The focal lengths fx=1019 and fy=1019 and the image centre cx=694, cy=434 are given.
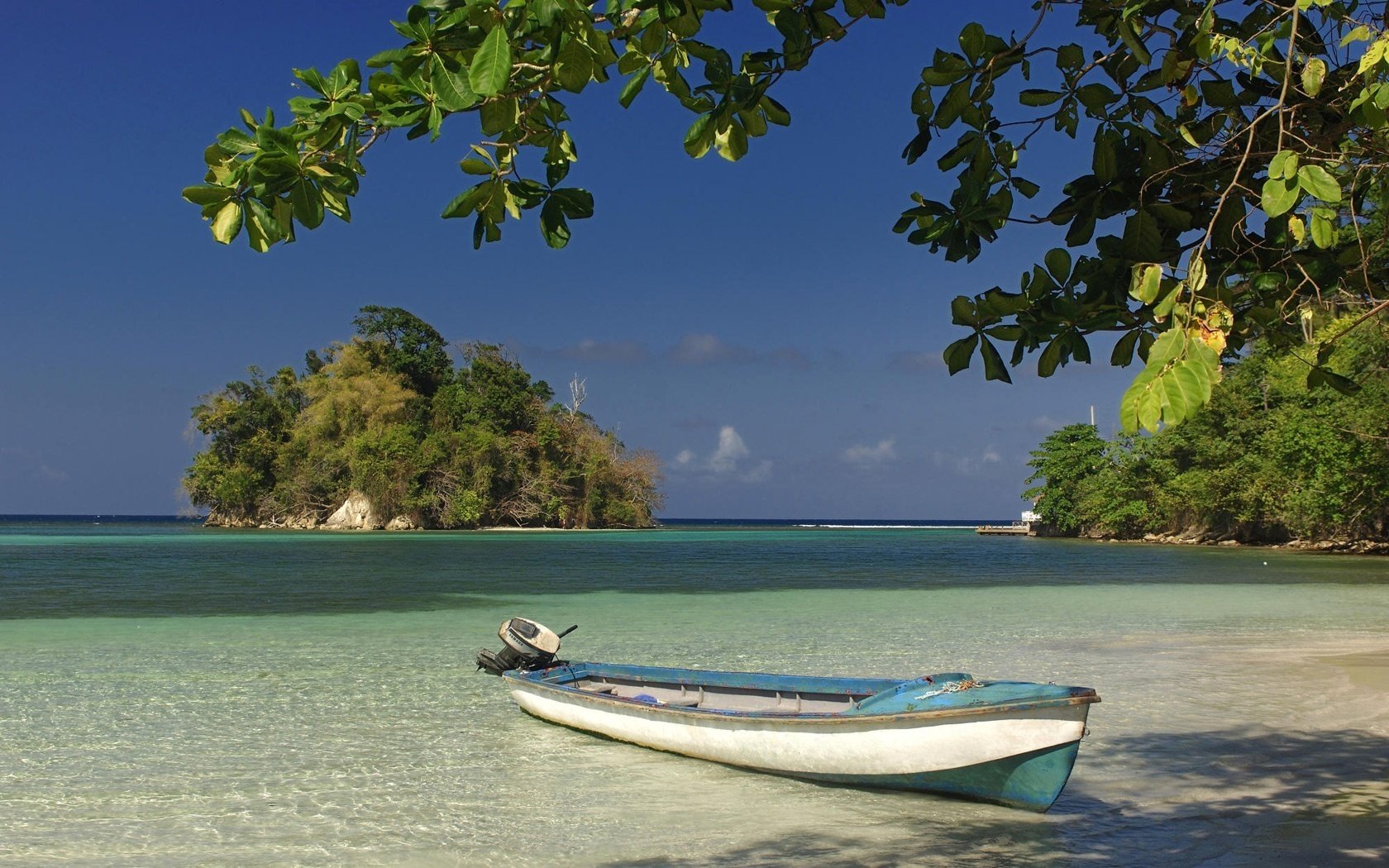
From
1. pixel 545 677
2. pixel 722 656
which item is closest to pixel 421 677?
pixel 545 677

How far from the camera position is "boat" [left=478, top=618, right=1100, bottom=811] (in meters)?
5.58

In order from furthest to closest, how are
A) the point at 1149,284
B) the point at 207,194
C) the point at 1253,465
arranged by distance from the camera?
the point at 1253,465
the point at 1149,284
the point at 207,194

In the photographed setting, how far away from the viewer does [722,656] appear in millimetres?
12508

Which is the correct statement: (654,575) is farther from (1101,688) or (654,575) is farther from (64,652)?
(1101,688)

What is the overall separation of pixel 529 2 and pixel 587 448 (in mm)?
68005

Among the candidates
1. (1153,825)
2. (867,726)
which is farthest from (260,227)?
(1153,825)

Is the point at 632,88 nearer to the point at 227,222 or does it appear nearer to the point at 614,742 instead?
the point at 227,222

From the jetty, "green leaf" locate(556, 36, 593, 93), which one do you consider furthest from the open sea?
the jetty

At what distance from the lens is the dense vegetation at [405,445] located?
60000 mm

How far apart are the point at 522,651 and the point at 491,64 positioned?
25.6ft

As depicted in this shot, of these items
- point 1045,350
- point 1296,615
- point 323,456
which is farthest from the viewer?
point 323,456

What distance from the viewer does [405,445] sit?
59062 millimetres

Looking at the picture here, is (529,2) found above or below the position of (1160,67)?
below

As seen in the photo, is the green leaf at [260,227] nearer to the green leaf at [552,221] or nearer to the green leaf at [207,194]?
the green leaf at [207,194]
